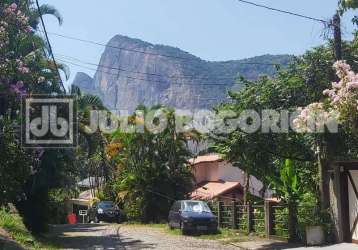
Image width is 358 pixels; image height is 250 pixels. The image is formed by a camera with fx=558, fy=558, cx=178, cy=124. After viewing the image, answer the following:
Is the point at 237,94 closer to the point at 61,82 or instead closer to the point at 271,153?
the point at 271,153

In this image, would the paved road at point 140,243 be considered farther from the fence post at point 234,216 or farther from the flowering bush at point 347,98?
the flowering bush at point 347,98

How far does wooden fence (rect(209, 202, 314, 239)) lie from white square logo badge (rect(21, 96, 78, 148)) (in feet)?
28.5

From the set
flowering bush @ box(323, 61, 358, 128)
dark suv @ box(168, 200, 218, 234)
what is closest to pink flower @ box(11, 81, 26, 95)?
flowering bush @ box(323, 61, 358, 128)

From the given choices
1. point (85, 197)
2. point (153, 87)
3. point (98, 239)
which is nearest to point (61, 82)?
point (98, 239)

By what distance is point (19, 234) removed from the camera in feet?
65.3

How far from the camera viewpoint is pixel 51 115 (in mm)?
21891

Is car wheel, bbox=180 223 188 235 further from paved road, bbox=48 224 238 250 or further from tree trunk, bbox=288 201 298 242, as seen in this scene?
tree trunk, bbox=288 201 298 242

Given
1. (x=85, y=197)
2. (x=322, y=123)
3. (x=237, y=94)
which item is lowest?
(x=85, y=197)

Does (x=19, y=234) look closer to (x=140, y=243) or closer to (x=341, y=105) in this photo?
(x=140, y=243)

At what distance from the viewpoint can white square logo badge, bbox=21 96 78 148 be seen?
62.9 ft

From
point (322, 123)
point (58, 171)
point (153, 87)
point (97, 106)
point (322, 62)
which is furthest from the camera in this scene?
point (153, 87)

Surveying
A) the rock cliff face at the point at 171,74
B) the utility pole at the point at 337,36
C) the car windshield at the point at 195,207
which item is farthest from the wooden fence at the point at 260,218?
the rock cliff face at the point at 171,74

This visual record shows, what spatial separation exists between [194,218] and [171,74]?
12353 centimetres

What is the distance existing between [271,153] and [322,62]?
12.6 feet
